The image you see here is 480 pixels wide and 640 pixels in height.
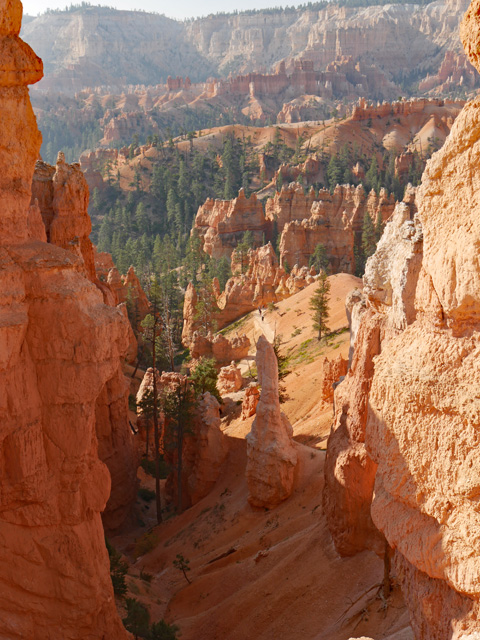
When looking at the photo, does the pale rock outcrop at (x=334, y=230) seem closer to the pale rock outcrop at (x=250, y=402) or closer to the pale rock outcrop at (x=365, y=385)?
the pale rock outcrop at (x=250, y=402)

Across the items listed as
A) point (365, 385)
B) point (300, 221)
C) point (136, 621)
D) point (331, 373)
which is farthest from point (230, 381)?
point (300, 221)

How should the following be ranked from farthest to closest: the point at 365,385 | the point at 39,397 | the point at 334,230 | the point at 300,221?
the point at 300,221 < the point at 334,230 < the point at 365,385 < the point at 39,397

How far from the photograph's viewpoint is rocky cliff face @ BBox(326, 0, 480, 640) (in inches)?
235

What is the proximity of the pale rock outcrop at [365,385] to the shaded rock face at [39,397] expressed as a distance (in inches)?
187

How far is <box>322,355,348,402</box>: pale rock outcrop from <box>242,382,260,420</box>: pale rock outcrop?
290 centimetres

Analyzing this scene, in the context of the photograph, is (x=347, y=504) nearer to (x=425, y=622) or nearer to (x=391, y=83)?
(x=425, y=622)

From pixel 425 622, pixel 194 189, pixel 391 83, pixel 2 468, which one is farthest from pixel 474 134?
pixel 391 83

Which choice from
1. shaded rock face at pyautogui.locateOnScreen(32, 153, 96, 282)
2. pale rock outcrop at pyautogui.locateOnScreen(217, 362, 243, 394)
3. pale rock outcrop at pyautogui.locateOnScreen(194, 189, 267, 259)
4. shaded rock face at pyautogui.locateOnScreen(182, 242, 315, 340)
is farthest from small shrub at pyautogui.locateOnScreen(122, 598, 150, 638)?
pale rock outcrop at pyautogui.locateOnScreen(194, 189, 267, 259)

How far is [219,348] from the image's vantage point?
39.2m

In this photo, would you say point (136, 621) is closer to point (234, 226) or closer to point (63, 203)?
point (63, 203)

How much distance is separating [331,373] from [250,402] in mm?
3640

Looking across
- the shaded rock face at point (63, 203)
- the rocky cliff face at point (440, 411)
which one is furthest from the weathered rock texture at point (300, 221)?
the rocky cliff face at point (440, 411)

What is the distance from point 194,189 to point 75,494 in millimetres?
88238

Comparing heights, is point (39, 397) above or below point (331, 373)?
above
